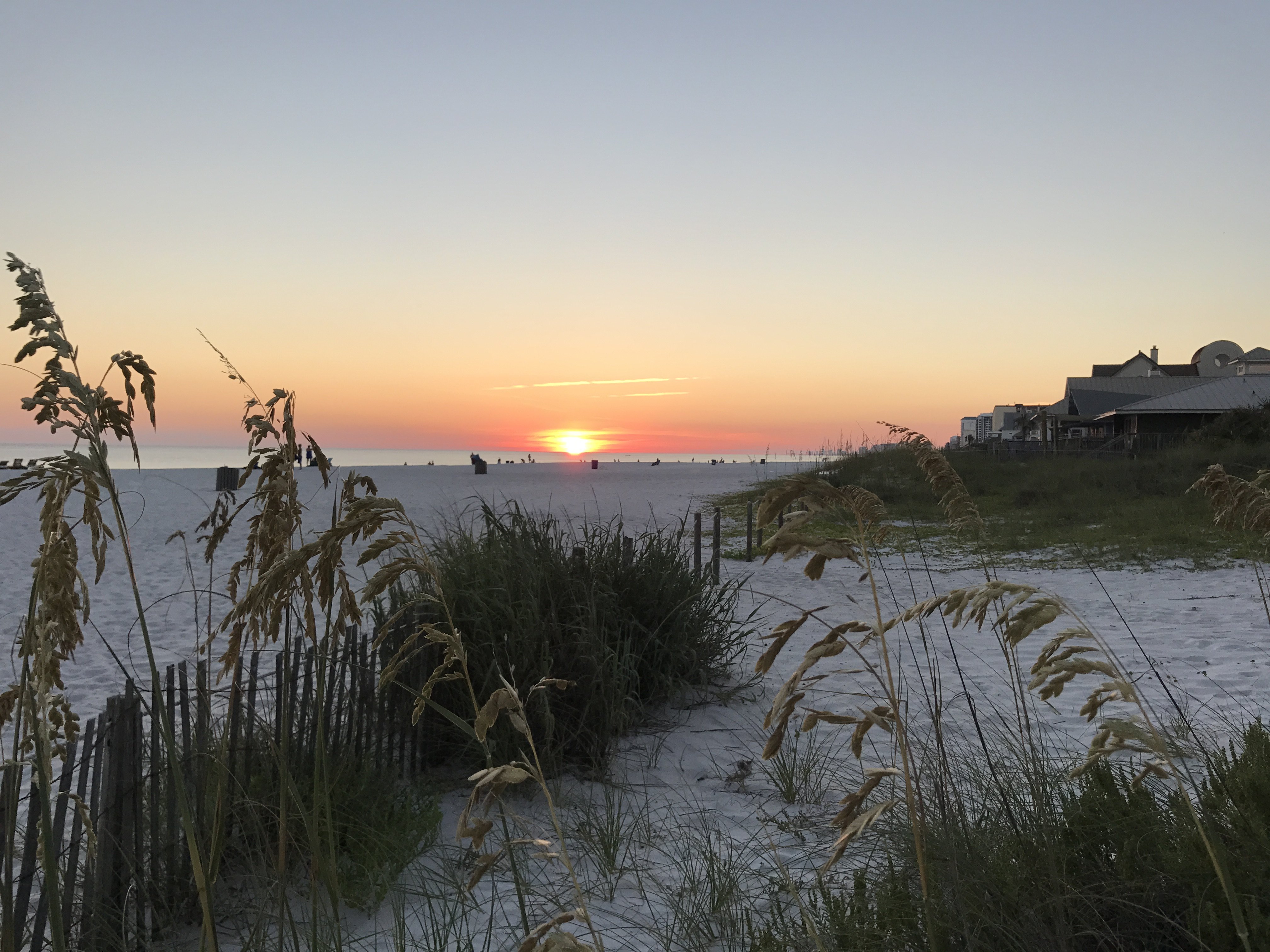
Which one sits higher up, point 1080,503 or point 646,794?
point 1080,503

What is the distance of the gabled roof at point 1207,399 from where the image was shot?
4156 centimetres

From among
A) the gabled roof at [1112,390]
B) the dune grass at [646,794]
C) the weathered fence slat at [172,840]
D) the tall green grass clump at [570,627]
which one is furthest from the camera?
the gabled roof at [1112,390]

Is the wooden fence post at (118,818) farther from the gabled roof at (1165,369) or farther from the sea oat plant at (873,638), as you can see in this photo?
the gabled roof at (1165,369)

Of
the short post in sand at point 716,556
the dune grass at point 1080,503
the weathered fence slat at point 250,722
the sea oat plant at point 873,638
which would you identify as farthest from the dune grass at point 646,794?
the dune grass at point 1080,503

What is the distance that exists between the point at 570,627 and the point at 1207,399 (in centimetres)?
4795

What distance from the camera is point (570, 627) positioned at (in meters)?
4.92

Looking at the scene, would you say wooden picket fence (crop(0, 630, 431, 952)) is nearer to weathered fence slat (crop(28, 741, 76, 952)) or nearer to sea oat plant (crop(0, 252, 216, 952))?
weathered fence slat (crop(28, 741, 76, 952))

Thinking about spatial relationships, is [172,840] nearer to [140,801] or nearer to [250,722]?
[140,801]

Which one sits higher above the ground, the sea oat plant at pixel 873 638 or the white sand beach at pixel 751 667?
the sea oat plant at pixel 873 638

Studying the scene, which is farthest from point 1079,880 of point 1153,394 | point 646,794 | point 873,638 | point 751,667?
point 1153,394

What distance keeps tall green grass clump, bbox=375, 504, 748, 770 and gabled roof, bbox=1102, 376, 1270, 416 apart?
44099 millimetres

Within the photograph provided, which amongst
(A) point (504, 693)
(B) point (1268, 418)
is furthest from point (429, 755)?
(B) point (1268, 418)

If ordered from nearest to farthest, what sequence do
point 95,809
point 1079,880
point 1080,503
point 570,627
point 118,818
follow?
point 1079,880 < point 95,809 < point 118,818 < point 570,627 < point 1080,503

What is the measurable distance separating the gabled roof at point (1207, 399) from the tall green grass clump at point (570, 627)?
4410 centimetres
